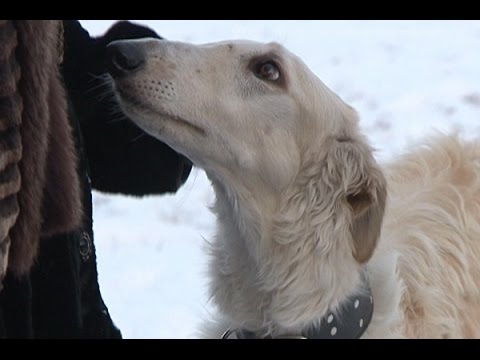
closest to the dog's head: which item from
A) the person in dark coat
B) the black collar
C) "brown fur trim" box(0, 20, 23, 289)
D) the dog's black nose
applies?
the dog's black nose

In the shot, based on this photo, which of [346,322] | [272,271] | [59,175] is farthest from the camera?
[272,271]

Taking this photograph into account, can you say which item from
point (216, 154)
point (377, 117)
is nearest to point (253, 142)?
point (216, 154)

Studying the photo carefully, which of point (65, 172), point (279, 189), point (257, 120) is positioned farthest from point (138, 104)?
point (279, 189)

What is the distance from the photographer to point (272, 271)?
3648 millimetres

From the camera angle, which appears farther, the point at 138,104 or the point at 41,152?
the point at 138,104

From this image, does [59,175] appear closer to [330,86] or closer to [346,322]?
[346,322]

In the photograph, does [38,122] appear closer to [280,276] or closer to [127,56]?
[127,56]

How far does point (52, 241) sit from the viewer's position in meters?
3.54

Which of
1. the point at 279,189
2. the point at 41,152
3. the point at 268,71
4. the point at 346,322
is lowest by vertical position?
the point at 346,322

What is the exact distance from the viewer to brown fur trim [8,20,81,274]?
3.15 meters

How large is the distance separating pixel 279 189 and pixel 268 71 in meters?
0.39

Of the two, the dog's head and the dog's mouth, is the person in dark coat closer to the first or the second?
the dog's mouth

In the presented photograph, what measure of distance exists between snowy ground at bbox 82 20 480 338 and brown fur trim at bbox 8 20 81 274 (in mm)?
704

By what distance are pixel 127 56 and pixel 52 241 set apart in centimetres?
64
